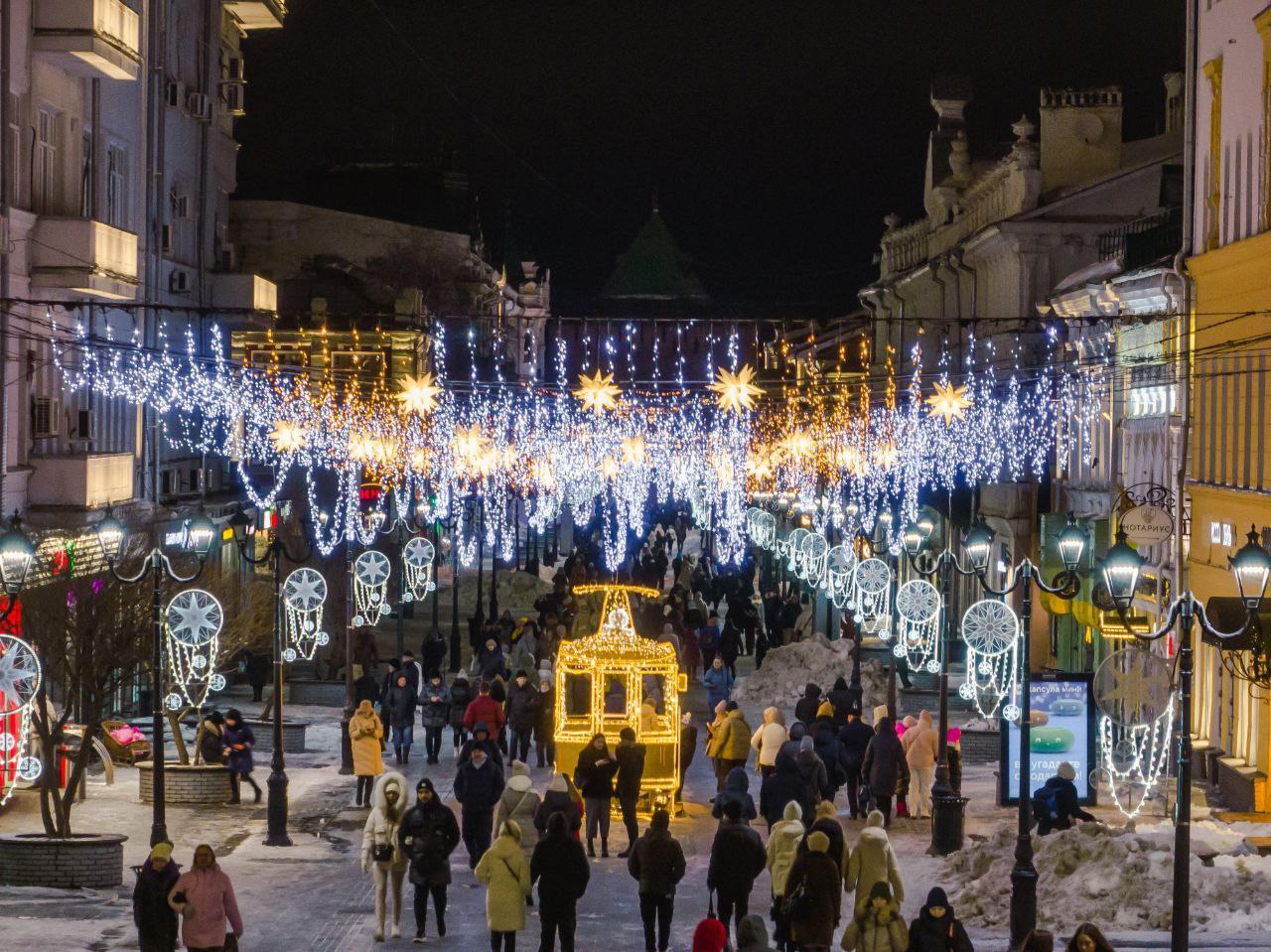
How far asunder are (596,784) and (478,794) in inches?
59.2

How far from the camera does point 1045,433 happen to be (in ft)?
135

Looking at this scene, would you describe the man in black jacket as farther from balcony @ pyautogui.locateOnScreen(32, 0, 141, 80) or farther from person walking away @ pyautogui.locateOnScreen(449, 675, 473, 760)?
balcony @ pyautogui.locateOnScreen(32, 0, 141, 80)

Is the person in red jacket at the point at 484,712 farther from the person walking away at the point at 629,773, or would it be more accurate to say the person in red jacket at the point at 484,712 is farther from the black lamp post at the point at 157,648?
the black lamp post at the point at 157,648

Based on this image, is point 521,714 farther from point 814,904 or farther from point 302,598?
point 814,904

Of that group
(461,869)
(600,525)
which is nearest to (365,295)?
(600,525)

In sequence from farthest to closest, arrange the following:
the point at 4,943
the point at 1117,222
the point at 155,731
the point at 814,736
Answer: the point at 1117,222, the point at 814,736, the point at 155,731, the point at 4,943

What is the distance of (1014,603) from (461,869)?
24.3m

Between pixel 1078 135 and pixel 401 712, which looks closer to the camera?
pixel 401 712

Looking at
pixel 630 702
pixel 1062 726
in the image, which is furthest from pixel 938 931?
pixel 630 702

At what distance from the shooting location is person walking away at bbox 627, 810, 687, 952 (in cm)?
1627

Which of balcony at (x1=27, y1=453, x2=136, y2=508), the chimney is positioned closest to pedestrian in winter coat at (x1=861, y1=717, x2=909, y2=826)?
balcony at (x1=27, y1=453, x2=136, y2=508)

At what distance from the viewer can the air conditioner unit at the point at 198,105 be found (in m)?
40.2

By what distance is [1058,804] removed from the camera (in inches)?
822

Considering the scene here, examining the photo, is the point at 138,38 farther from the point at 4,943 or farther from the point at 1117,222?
the point at 1117,222
